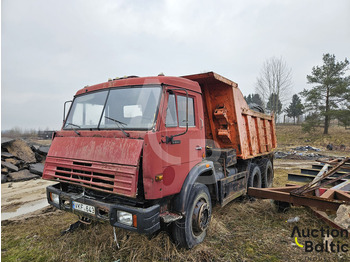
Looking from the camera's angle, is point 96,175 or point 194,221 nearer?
point 96,175

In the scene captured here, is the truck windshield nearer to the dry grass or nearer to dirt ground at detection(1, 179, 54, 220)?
the dry grass

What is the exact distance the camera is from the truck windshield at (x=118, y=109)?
3018 mm

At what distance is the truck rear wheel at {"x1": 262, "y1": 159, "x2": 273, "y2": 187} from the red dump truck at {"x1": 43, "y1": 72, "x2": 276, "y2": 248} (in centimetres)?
277

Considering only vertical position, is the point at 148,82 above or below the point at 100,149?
above

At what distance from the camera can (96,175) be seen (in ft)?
9.47

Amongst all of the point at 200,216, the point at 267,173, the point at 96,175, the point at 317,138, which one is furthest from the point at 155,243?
the point at 317,138

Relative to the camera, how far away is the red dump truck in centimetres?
268

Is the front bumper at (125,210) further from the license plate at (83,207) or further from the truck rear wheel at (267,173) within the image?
the truck rear wheel at (267,173)

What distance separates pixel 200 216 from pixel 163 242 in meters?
0.67

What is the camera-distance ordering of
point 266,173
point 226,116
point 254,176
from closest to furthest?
point 226,116 → point 254,176 → point 266,173

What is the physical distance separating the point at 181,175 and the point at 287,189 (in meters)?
2.69

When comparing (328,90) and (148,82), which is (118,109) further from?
(328,90)

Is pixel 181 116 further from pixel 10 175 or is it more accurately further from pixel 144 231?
pixel 10 175

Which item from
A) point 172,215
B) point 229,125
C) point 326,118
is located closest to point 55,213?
point 172,215
